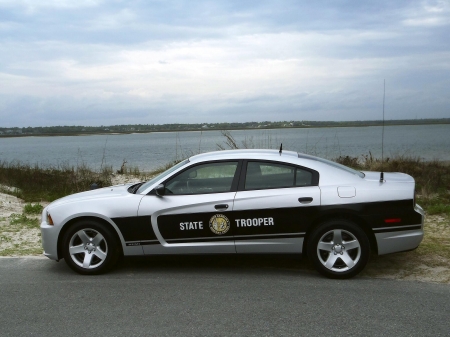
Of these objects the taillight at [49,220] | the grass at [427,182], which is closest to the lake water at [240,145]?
the grass at [427,182]

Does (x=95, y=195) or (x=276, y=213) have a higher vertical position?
(x=95, y=195)

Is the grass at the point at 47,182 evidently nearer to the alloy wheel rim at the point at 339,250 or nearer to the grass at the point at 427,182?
the grass at the point at 427,182

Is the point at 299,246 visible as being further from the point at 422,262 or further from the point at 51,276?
the point at 51,276

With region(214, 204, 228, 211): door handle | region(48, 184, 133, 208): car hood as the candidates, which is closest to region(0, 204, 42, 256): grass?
region(48, 184, 133, 208): car hood

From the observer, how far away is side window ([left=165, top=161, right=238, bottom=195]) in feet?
20.7

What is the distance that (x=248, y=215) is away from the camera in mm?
6055

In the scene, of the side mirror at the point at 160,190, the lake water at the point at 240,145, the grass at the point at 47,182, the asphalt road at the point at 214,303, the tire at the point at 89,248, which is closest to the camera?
the asphalt road at the point at 214,303

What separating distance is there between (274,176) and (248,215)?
0.61 meters

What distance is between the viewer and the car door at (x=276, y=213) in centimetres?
600

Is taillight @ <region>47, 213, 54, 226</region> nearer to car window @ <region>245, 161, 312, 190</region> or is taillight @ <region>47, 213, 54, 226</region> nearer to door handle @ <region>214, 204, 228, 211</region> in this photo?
door handle @ <region>214, 204, 228, 211</region>

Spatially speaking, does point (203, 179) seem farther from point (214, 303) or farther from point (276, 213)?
point (214, 303)

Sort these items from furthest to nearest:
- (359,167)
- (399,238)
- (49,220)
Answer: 1. (359,167)
2. (49,220)
3. (399,238)

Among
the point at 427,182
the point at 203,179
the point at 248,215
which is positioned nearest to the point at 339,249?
the point at 248,215

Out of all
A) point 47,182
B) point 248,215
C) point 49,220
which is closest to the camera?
point 248,215
